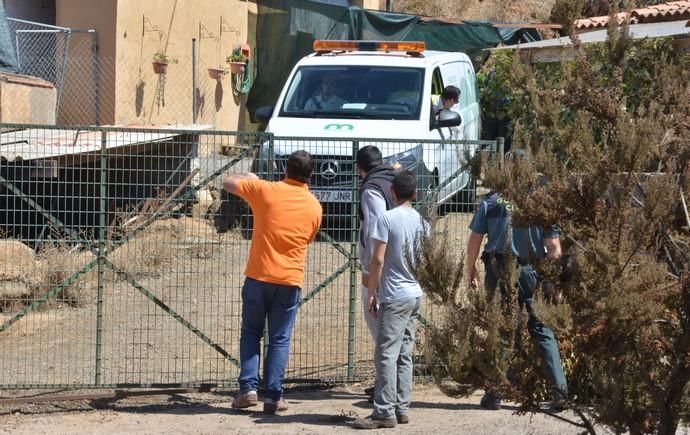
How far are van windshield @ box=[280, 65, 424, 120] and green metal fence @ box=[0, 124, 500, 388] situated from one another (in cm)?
304

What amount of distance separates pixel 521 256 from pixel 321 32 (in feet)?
43.4

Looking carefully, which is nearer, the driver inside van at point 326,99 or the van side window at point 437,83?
the driver inside van at point 326,99

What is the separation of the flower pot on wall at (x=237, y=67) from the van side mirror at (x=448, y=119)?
6.46 m

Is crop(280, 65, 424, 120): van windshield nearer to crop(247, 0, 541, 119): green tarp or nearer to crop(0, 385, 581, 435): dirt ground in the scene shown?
crop(0, 385, 581, 435): dirt ground

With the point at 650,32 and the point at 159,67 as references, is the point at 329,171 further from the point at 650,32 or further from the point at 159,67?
the point at 159,67

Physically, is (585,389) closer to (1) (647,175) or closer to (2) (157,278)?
(1) (647,175)

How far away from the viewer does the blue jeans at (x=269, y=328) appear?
700cm

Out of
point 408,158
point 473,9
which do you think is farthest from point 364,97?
point 473,9

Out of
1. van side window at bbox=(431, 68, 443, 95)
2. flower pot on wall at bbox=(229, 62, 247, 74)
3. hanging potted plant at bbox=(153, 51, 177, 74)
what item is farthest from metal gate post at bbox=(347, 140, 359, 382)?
flower pot on wall at bbox=(229, 62, 247, 74)

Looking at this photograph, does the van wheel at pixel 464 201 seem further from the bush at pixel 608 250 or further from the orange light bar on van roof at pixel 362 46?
the orange light bar on van roof at pixel 362 46

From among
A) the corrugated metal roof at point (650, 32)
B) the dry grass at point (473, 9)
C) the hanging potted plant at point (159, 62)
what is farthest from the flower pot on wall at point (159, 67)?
the dry grass at point (473, 9)

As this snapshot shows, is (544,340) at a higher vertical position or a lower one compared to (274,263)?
lower

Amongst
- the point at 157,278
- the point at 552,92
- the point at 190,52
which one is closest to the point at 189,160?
the point at 157,278

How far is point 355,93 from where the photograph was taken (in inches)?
500
